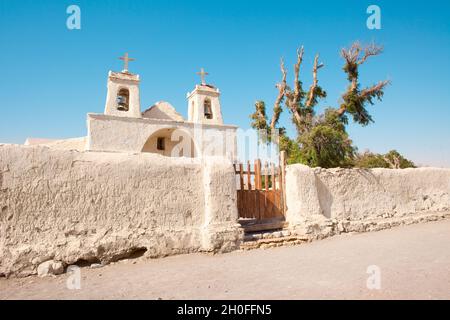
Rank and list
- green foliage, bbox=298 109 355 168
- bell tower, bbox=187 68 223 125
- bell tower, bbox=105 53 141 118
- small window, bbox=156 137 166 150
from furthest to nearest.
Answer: small window, bbox=156 137 166 150 < bell tower, bbox=187 68 223 125 < green foliage, bbox=298 109 355 168 < bell tower, bbox=105 53 141 118

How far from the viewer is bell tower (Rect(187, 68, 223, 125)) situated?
17797 mm

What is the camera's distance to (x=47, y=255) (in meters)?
5.18

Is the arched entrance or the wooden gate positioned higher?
the arched entrance

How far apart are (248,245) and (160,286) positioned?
9.14 ft

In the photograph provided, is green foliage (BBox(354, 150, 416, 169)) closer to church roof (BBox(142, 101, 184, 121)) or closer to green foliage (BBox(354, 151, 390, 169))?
green foliage (BBox(354, 151, 390, 169))

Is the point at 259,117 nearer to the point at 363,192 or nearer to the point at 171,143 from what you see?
the point at 171,143

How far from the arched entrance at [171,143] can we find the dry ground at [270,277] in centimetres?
1219

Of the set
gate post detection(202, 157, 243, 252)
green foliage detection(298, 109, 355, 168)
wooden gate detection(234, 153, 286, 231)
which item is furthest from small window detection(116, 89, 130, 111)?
gate post detection(202, 157, 243, 252)

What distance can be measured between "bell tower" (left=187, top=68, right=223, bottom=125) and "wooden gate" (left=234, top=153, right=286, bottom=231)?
32.8 feet

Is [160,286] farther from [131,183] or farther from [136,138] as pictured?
[136,138]

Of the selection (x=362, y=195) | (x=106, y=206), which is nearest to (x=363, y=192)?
(x=362, y=195)

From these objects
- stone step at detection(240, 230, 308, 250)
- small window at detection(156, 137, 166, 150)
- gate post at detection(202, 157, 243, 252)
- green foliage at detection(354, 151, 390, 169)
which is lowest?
stone step at detection(240, 230, 308, 250)

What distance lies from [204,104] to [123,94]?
177 inches

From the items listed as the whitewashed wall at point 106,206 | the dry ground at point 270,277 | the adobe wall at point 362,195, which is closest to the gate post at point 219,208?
the whitewashed wall at point 106,206
